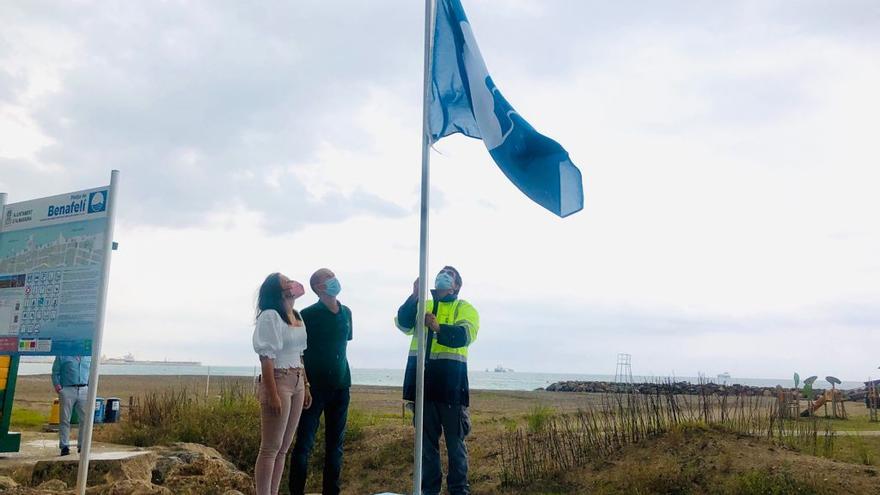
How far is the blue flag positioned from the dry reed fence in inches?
153

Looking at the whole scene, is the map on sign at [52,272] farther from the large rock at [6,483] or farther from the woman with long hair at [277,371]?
the woman with long hair at [277,371]

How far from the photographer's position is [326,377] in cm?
551

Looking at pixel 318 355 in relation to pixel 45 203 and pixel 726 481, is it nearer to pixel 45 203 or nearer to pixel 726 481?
pixel 45 203

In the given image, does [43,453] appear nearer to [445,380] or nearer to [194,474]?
[194,474]

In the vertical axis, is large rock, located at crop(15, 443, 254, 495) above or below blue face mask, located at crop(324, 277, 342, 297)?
below

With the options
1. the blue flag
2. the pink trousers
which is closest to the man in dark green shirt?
the pink trousers

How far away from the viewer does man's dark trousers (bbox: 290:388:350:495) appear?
5.45m

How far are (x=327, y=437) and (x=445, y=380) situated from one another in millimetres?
971

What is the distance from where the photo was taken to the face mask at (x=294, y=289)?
17.0ft

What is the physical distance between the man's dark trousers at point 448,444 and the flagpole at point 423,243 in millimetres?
909

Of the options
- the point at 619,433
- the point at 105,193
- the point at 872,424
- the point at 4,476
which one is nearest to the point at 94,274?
the point at 105,193

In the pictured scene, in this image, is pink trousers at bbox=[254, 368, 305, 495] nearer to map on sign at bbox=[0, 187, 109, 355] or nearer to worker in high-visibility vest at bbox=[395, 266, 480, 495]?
worker in high-visibility vest at bbox=[395, 266, 480, 495]

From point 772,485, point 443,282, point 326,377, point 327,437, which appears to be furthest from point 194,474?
point 772,485

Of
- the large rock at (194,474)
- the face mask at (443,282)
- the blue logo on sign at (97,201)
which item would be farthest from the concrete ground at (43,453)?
the face mask at (443,282)
